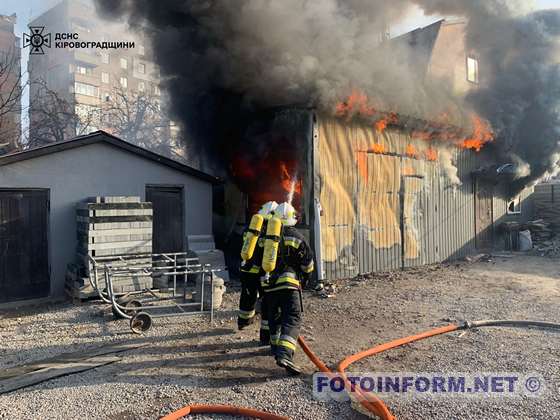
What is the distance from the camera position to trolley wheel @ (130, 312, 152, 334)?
5586 mm

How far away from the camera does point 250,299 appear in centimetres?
539

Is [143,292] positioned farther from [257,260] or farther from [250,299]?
[257,260]

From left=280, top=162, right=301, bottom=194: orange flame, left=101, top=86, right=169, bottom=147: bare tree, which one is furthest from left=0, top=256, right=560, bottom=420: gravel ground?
left=101, top=86, right=169, bottom=147: bare tree

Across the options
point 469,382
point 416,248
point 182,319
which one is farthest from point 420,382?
point 416,248

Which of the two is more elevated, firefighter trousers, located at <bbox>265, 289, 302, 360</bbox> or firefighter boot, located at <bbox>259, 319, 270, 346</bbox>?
firefighter trousers, located at <bbox>265, 289, 302, 360</bbox>

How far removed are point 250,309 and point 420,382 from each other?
229 cm

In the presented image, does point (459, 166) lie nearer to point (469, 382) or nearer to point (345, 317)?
point (345, 317)

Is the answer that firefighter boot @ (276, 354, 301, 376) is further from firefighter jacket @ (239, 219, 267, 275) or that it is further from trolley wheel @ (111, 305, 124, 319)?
trolley wheel @ (111, 305, 124, 319)

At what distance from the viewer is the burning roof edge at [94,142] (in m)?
7.28

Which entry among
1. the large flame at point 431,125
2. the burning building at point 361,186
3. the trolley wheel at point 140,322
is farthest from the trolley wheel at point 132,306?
the large flame at point 431,125

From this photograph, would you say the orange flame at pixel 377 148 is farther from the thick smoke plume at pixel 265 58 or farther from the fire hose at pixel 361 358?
the fire hose at pixel 361 358

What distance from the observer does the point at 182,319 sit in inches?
251

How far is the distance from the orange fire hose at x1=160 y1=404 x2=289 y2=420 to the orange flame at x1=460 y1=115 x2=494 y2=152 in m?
11.3

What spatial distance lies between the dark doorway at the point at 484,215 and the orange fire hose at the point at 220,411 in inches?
470
